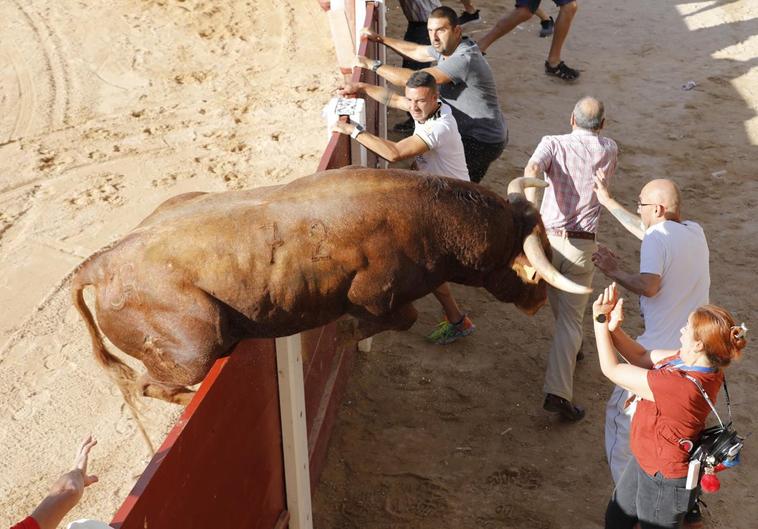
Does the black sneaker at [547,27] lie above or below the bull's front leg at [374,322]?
below

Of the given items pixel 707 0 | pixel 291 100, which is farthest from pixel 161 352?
pixel 707 0

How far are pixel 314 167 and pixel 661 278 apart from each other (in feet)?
14.6

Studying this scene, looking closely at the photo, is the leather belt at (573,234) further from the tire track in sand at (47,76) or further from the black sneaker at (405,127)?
the tire track in sand at (47,76)

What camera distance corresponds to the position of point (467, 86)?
20.5ft

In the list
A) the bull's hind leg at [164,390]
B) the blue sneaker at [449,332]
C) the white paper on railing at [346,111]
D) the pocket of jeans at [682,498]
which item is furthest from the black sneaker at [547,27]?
the pocket of jeans at [682,498]

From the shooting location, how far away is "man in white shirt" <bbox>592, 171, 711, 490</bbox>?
4.36 metres

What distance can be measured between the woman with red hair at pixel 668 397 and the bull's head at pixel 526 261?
0.65m

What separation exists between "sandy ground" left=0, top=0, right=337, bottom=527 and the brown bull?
1043mm

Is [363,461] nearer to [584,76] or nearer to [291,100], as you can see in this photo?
[291,100]

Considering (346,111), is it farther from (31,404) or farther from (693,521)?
(693,521)

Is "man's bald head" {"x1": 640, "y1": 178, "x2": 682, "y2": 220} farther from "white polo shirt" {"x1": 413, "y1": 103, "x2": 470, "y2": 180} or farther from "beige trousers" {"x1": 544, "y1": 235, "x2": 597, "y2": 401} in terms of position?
"white polo shirt" {"x1": 413, "y1": 103, "x2": 470, "y2": 180}

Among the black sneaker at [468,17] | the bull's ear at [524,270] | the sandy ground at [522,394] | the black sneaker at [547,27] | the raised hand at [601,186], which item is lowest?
the sandy ground at [522,394]

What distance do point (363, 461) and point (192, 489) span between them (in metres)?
2.17

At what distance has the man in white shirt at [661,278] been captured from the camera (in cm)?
436
